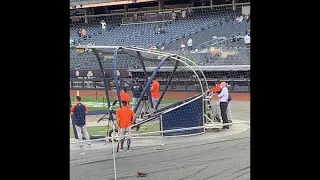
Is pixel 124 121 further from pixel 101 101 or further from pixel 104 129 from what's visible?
pixel 101 101

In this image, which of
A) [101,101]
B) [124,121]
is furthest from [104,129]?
[101,101]

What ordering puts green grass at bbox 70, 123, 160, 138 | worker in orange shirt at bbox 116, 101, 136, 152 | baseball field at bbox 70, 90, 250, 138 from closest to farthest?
1. worker in orange shirt at bbox 116, 101, 136, 152
2. green grass at bbox 70, 123, 160, 138
3. baseball field at bbox 70, 90, 250, 138

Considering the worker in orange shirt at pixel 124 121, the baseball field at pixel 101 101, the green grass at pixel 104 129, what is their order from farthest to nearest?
the baseball field at pixel 101 101 → the green grass at pixel 104 129 → the worker in orange shirt at pixel 124 121

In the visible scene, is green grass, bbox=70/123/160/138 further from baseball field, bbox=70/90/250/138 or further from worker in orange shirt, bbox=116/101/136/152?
worker in orange shirt, bbox=116/101/136/152

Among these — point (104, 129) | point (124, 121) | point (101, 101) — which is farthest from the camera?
point (101, 101)

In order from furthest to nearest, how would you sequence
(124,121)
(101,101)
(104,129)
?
(101,101) < (104,129) < (124,121)

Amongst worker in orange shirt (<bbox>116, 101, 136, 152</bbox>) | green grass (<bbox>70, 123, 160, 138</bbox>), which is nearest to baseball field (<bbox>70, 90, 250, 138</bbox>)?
green grass (<bbox>70, 123, 160, 138</bbox>)

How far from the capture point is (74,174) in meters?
8.58

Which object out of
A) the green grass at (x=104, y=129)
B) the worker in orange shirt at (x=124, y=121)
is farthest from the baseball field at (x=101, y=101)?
the worker in orange shirt at (x=124, y=121)

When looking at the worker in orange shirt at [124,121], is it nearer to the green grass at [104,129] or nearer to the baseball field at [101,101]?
the baseball field at [101,101]
